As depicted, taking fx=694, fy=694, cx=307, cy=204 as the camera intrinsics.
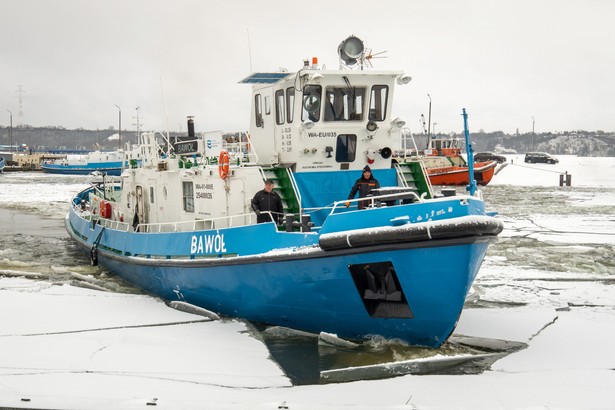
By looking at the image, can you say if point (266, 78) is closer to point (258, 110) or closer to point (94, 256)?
point (258, 110)

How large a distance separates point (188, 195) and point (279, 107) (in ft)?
7.03

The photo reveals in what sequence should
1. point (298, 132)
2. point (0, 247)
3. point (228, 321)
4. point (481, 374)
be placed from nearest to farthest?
point (481, 374)
point (228, 321)
point (298, 132)
point (0, 247)

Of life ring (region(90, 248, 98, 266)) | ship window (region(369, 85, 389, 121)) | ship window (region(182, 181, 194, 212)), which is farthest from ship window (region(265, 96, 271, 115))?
life ring (region(90, 248, 98, 266))

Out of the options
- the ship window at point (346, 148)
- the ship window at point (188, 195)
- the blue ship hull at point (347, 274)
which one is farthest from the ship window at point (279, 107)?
the blue ship hull at point (347, 274)

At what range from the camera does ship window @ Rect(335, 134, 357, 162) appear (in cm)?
1012

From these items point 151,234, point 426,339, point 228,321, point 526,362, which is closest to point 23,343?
point 228,321

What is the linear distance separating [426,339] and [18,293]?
6.39 meters

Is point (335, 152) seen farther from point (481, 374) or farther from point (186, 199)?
point (481, 374)

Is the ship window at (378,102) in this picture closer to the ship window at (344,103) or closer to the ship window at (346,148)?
the ship window at (344,103)

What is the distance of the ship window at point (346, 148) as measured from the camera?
10125 mm

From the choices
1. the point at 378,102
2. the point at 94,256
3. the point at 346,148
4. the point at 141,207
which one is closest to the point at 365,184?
the point at 346,148

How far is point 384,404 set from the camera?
6.13 metres

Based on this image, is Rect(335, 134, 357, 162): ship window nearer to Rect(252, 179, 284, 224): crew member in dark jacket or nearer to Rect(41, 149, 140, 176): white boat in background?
Rect(252, 179, 284, 224): crew member in dark jacket

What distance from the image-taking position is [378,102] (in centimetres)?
1026
